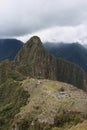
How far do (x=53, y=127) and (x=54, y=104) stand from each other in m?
15.9

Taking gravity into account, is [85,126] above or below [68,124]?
above

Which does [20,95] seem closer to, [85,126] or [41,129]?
[41,129]

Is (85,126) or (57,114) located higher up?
(85,126)

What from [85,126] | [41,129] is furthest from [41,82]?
[85,126]

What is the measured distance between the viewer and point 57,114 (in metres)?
132

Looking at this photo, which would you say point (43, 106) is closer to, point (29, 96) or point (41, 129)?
point (41, 129)

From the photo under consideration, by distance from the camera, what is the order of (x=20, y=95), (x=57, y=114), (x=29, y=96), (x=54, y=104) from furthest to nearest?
1. (x=20, y=95)
2. (x=29, y=96)
3. (x=54, y=104)
4. (x=57, y=114)

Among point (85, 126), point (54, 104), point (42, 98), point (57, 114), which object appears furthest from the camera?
point (42, 98)

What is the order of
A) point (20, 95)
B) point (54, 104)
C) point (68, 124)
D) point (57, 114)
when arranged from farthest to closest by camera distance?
point (20, 95)
point (54, 104)
point (57, 114)
point (68, 124)

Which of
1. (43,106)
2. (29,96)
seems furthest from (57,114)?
(29,96)

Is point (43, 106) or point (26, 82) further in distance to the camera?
point (26, 82)

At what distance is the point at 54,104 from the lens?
142 meters

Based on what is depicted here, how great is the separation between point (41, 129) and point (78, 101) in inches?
613

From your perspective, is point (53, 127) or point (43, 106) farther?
point (43, 106)
